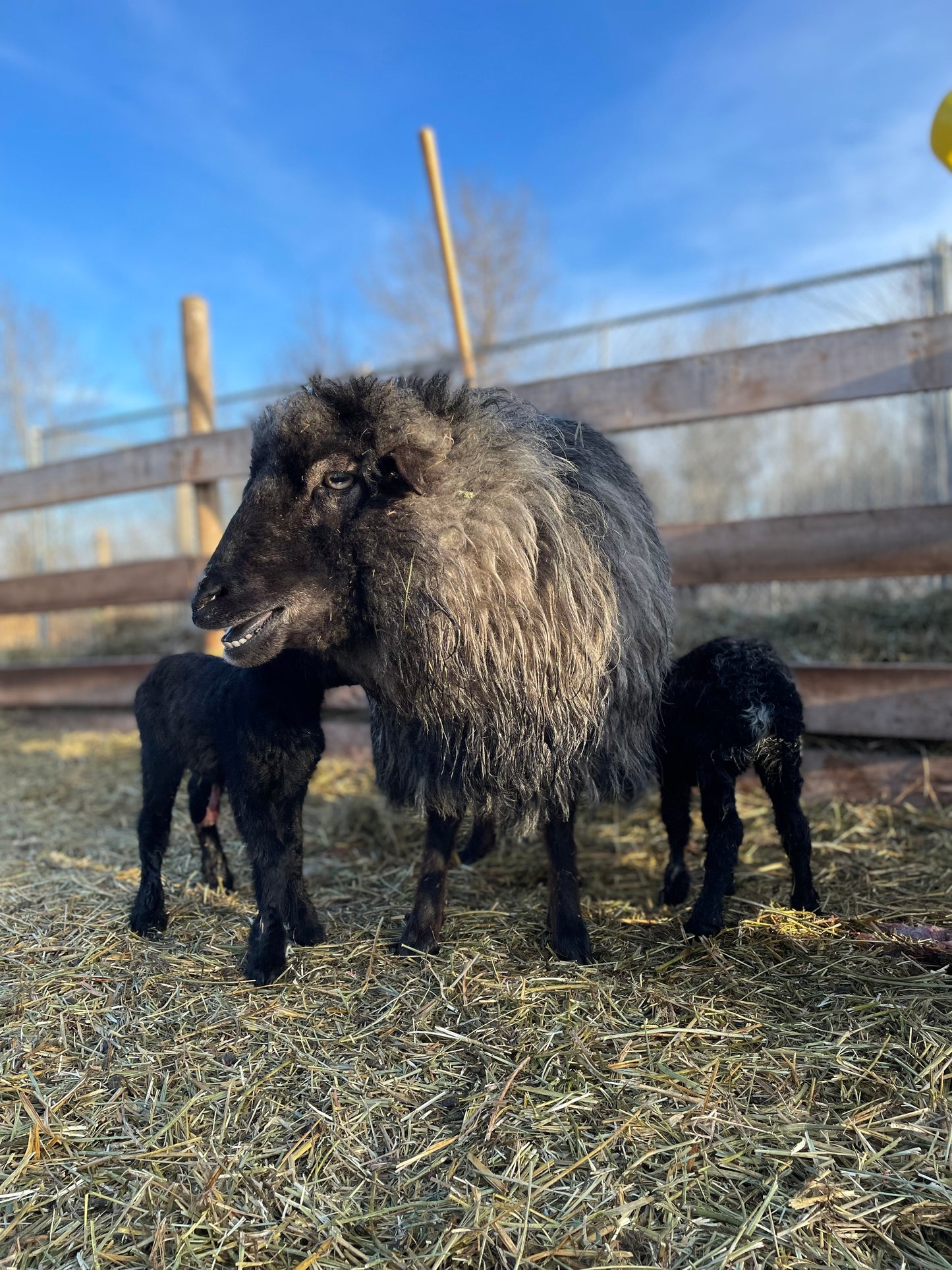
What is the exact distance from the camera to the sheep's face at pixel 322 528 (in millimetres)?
2387

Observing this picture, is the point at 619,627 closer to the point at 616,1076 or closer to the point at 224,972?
the point at 616,1076

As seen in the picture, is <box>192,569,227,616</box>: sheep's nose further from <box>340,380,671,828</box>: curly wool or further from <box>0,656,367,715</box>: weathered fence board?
<box>0,656,367,715</box>: weathered fence board

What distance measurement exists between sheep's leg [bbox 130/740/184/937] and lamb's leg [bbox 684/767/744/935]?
188 cm

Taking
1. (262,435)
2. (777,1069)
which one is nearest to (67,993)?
(262,435)

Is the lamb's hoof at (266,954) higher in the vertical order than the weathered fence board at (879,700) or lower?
lower

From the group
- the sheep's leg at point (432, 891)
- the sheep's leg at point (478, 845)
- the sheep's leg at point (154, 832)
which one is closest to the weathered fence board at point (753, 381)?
the sheep's leg at point (478, 845)

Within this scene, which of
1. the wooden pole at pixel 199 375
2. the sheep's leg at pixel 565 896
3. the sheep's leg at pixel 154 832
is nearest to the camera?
the sheep's leg at pixel 565 896

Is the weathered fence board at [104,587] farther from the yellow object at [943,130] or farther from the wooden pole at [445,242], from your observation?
the yellow object at [943,130]

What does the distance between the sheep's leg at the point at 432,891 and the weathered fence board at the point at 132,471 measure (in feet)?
9.63

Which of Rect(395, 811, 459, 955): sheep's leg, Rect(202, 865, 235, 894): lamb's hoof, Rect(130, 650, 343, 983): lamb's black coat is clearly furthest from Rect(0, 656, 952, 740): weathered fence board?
Rect(202, 865, 235, 894): lamb's hoof

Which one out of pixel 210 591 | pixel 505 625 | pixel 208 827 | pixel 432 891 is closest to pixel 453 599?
pixel 505 625

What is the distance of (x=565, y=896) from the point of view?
2654mm

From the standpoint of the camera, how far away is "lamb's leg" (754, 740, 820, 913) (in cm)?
273

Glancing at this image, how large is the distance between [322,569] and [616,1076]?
1616mm
